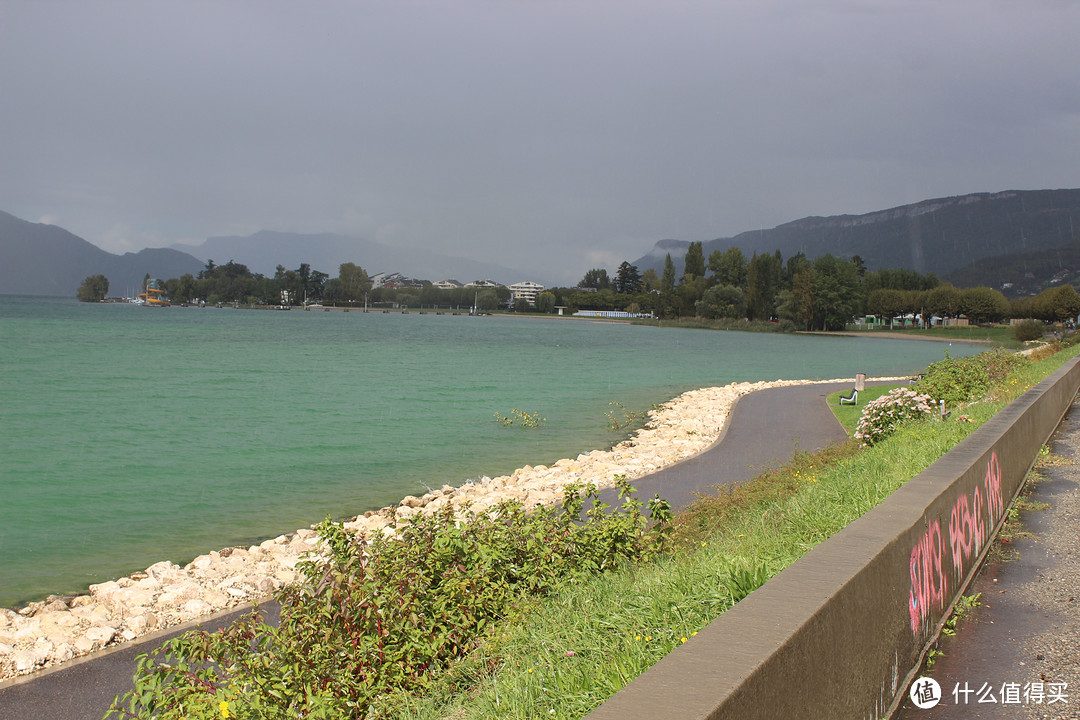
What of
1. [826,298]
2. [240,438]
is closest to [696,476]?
[240,438]

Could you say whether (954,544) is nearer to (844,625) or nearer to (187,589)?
(844,625)

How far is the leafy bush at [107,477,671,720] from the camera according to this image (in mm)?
5035

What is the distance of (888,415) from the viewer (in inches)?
512

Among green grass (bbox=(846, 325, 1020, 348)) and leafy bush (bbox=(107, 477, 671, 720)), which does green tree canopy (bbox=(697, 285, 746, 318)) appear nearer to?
green grass (bbox=(846, 325, 1020, 348))

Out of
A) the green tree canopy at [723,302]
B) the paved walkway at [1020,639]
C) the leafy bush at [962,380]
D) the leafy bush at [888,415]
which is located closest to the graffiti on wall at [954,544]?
the paved walkway at [1020,639]

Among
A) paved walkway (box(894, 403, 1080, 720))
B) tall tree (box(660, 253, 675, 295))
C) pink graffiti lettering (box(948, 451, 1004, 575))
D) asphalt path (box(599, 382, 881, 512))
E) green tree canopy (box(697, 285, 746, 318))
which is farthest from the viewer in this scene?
tall tree (box(660, 253, 675, 295))

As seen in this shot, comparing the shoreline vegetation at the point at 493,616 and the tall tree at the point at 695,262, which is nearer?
the shoreline vegetation at the point at 493,616

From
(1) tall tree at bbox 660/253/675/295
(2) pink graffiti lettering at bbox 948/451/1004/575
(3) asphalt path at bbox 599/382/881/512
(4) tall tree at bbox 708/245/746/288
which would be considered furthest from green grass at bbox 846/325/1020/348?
(2) pink graffiti lettering at bbox 948/451/1004/575

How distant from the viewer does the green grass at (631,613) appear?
3.81 m

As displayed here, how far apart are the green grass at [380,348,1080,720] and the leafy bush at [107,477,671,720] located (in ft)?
1.04

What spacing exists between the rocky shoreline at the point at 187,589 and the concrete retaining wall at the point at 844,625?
4500mm

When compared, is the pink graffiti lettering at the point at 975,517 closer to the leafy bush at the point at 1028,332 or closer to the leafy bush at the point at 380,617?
the leafy bush at the point at 380,617

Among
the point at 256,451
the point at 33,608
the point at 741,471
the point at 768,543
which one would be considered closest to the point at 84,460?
the point at 256,451

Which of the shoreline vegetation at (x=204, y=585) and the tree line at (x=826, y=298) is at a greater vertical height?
the tree line at (x=826, y=298)
